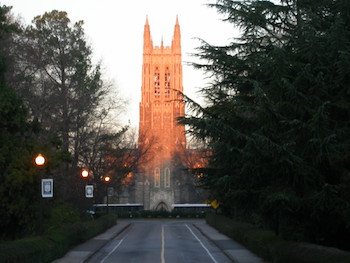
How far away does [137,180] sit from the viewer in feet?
373

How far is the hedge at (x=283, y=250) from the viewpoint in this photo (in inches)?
542

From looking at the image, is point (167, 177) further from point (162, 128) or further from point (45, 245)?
point (45, 245)

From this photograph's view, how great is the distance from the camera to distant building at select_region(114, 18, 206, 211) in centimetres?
10981

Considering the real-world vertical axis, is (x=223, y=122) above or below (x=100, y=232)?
above

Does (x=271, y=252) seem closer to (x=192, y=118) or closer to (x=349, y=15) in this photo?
(x=192, y=118)

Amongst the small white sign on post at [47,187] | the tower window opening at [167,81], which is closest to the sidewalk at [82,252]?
the small white sign on post at [47,187]

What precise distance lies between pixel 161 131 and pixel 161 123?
11.0 feet

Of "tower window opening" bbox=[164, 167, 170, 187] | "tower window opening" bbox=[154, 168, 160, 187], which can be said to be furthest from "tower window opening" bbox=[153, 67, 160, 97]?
"tower window opening" bbox=[164, 167, 170, 187]

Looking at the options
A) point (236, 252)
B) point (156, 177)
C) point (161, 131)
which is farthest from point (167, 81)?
point (236, 252)

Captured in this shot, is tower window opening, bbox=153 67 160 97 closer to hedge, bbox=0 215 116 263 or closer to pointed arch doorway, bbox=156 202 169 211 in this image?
pointed arch doorway, bbox=156 202 169 211

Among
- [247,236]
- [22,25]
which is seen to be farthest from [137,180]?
[247,236]

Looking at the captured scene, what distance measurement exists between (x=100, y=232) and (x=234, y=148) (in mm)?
24219

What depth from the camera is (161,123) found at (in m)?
118

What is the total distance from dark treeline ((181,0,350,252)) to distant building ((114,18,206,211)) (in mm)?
77089
